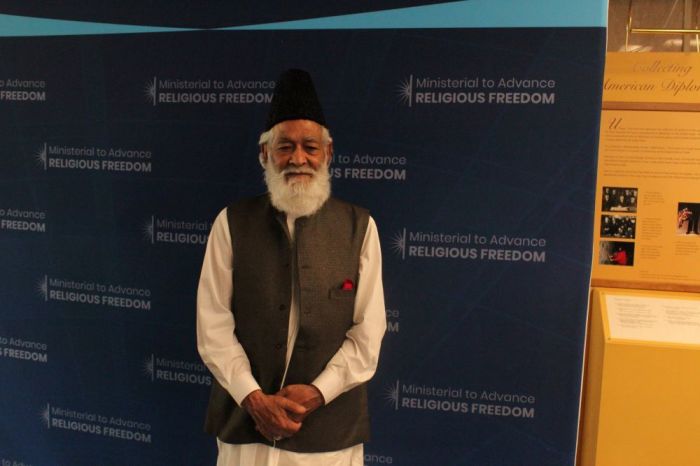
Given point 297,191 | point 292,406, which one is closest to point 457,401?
point 292,406

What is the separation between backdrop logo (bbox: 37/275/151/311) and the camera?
2643mm

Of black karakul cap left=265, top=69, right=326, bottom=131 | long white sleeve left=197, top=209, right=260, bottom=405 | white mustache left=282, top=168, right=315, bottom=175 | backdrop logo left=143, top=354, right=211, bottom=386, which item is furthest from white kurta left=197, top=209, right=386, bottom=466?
backdrop logo left=143, top=354, right=211, bottom=386

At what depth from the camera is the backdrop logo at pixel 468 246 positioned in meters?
2.27

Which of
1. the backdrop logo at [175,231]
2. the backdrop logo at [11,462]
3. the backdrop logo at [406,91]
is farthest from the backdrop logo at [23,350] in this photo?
the backdrop logo at [406,91]

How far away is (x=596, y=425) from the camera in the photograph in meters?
2.49

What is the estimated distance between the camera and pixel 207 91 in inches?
97.5

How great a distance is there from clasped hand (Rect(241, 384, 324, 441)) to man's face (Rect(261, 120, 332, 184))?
649 mm

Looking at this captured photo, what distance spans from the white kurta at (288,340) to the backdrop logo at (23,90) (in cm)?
139

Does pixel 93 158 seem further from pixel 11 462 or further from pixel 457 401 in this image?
pixel 457 401

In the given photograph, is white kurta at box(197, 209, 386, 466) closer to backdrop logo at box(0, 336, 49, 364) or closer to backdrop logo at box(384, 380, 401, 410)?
backdrop logo at box(384, 380, 401, 410)

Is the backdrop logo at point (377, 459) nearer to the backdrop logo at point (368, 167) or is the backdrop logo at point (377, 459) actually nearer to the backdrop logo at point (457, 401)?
the backdrop logo at point (457, 401)

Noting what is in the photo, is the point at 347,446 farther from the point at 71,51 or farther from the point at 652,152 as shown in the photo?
the point at 71,51

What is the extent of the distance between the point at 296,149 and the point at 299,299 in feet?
1.54

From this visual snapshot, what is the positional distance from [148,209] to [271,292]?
1.05 meters
